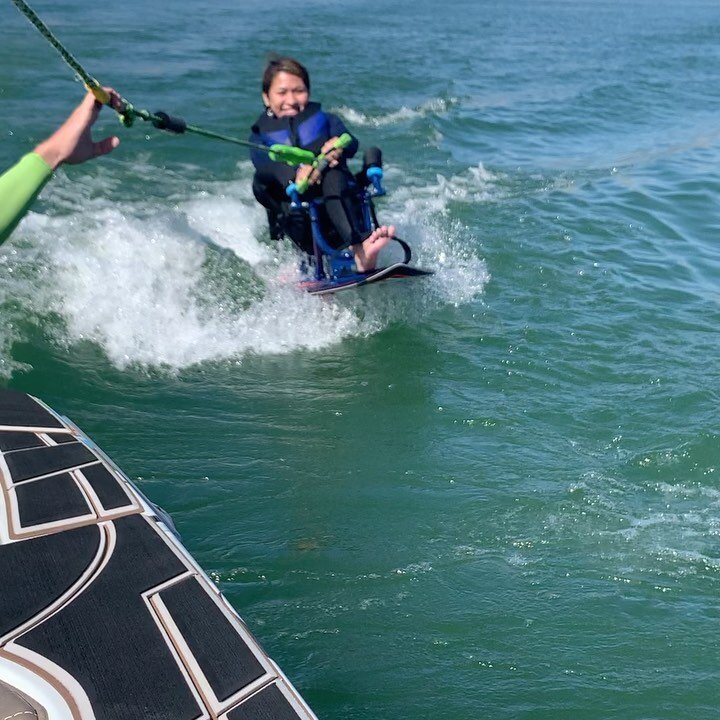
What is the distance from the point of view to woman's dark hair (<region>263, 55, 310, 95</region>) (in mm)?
6363

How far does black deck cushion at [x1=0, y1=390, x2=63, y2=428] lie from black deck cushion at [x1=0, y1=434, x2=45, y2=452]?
0.08 metres

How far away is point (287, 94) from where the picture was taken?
6.40m

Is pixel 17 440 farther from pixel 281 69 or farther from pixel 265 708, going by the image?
pixel 281 69

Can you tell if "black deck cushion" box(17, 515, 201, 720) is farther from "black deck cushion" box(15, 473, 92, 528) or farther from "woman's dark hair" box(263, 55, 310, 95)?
"woman's dark hair" box(263, 55, 310, 95)

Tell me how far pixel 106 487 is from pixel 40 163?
1.15 metres

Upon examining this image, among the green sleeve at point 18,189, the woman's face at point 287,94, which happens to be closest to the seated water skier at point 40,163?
the green sleeve at point 18,189

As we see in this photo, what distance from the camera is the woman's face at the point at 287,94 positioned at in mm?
6391

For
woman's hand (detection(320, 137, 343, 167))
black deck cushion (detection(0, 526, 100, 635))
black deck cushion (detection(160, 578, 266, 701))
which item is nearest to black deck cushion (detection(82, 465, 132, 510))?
black deck cushion (detection(0, 526, 100, 635))

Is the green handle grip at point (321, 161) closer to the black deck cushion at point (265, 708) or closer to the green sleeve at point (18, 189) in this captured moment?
the green sleeve at point (18, 189)

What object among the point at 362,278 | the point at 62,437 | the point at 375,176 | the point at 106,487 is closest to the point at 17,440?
the point at 62,437

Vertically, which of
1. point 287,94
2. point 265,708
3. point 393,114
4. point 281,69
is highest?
point 281,69

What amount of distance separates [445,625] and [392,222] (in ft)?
15.3

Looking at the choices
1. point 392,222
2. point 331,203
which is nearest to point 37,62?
point 392,222

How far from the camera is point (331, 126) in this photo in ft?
21.1
